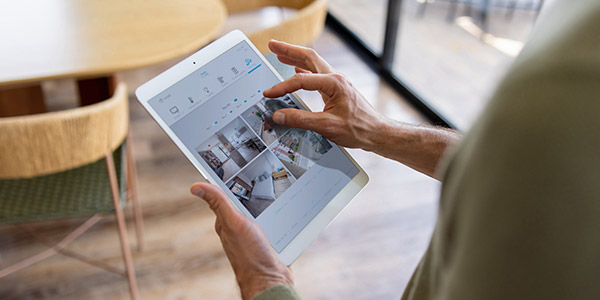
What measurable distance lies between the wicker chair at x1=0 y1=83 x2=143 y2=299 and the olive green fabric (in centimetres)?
108

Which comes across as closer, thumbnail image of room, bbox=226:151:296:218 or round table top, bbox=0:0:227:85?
thumbnail image of room, bbox=226:151:296:218

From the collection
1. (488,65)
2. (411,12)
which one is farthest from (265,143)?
(411,12)

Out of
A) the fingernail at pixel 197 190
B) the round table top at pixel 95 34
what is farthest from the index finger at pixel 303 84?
the round table top at pixel 95 34

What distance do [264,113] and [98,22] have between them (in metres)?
1.13

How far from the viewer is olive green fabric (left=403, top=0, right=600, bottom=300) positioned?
28cm

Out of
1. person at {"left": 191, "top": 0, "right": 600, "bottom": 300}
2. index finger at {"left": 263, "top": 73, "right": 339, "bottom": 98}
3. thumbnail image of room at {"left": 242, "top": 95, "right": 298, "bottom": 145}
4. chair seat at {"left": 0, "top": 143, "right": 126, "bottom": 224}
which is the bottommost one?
chair seat at {"left": 0, "top": 143, "right": 126, "bottom": 224}

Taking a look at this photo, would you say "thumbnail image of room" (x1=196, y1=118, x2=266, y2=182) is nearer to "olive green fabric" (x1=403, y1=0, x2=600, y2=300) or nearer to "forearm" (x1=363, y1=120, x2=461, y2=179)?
"forearm" (x1=363, y1=120, x2=461, y2=179)

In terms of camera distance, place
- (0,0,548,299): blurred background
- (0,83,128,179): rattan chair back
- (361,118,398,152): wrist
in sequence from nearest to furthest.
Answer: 1. (361,118,398,152): wrist
2. (0,83,128,179): rattan chair back
3. (0,0,548,299): blurred background

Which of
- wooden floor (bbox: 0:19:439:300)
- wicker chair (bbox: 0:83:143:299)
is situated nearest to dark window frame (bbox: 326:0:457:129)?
wooden floor (bbox: 0:19:439:300)

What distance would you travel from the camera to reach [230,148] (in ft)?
2.72

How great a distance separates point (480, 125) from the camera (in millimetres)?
312

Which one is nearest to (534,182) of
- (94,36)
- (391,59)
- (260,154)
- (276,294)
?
(276,294)

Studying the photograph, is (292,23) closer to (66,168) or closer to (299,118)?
(66,168)

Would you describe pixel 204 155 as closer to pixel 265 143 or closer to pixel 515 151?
pixel 265 143
